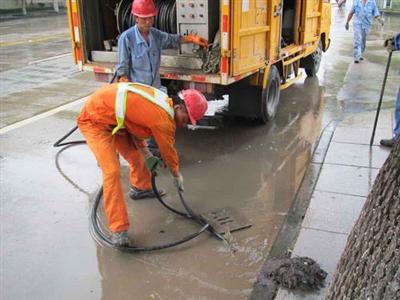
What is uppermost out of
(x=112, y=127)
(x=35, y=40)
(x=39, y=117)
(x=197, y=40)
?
(x=197, y=40)

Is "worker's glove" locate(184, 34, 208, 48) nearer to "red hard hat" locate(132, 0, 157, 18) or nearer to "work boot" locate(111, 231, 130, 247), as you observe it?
"red hard hat" locate(132, 0, 157, 18)

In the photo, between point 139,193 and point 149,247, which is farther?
point 139,193

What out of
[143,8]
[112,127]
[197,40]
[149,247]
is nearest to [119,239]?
[149,247]

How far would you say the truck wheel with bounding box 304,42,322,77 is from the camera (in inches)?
373

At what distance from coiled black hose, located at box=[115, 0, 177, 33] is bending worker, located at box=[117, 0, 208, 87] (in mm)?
684

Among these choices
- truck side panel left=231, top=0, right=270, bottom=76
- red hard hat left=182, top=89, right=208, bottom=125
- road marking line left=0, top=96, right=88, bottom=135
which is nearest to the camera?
red hard hat left=182, top=89, right=208, bottom=125

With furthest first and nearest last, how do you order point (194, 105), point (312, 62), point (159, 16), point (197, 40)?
point (312, 62) < point (159, 16) < point (197, 40) < point (194, 105)

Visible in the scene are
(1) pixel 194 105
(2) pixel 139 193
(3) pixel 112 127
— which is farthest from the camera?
(2) pixel 139 193

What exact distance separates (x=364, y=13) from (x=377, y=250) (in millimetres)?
11114

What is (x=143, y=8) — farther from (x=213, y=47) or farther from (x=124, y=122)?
(x=124, y=122)

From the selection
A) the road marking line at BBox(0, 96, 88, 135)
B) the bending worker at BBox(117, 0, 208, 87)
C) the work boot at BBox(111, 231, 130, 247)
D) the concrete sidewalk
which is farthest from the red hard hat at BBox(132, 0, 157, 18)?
the road marking line at BBox(0, 96, 88, 135)

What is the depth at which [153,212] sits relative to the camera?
14.0 ft

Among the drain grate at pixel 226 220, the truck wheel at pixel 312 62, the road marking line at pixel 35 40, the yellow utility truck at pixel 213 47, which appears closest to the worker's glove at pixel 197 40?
the yellow utility truck at pixel 213 47

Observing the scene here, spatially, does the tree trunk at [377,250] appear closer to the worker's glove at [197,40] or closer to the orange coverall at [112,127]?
the orange coverall at [112,127]
